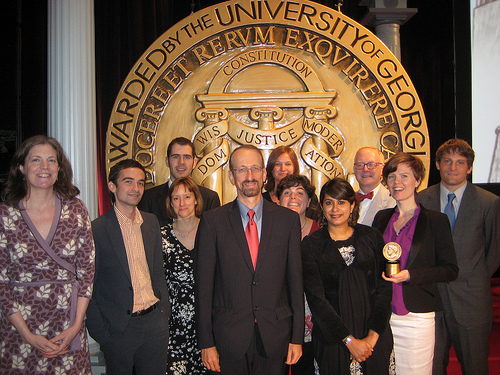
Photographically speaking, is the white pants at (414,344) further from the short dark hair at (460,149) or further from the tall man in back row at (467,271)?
the short dark hair at (460,149)

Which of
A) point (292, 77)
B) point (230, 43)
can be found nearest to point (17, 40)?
point (230, 43)

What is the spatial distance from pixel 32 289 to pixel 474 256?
2.48 meters

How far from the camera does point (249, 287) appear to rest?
2.12 meters

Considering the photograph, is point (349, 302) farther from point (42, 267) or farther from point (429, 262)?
point (42, 267)

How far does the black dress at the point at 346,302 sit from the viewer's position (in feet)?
7.20

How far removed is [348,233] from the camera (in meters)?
2.35

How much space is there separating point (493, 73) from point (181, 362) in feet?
12.7

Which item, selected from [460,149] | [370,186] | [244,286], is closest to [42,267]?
[244,286]

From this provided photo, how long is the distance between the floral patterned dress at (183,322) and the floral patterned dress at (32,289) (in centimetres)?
59

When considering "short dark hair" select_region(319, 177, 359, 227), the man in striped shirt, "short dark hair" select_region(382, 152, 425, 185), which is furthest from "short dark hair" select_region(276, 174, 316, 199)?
the man in striped shirt

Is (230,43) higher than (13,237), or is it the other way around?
(230,43)

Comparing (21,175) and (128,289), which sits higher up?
(21,175)

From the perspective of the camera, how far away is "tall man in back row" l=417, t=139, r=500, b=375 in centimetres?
271

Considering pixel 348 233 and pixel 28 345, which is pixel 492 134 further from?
pixel 28 345
